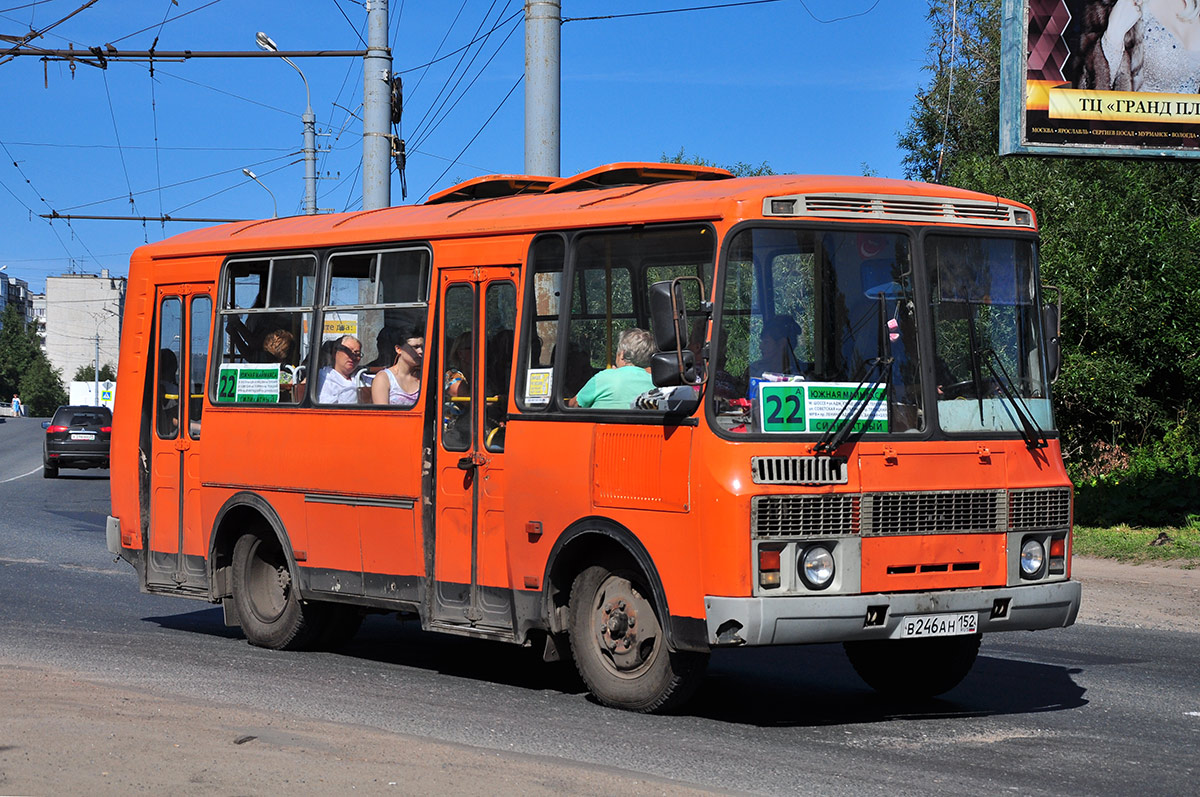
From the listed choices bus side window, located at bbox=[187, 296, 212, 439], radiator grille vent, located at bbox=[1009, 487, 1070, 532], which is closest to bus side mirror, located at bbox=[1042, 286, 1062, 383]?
radiator grille vent, located at bbox=[1009, 487, 1070, 532]

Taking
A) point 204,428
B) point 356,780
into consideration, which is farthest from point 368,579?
point 356,780

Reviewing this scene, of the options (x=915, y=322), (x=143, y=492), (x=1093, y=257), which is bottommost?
(x=143, y=492)

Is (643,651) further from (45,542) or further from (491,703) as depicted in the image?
(45,542)

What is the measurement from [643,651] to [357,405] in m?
2.87

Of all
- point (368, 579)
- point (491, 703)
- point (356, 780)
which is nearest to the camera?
point (356, 780)

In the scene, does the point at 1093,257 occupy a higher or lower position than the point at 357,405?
higher

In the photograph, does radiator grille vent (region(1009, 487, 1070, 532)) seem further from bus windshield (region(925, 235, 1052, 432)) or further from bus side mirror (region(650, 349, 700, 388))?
bus side mirror (region(650, 349, 700, 388))

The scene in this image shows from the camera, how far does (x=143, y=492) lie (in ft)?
39.1

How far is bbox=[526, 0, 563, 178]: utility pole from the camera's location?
15367 mm

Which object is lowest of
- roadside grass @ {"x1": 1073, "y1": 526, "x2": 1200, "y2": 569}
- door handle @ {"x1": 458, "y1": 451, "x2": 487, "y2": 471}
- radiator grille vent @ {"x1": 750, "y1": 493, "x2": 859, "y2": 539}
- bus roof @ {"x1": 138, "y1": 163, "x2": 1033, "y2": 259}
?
roadside grass @ {"x1": 1073, "y1": 526, "x2": 1200, "y2": 569}

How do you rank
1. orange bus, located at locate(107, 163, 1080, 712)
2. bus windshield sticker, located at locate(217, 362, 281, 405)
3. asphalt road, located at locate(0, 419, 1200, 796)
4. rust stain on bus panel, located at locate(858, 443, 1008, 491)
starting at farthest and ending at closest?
1. bus windshield sticker, located at locate(217, 362, 281, 405)
2. rust stain on bus panel, located at locate(858, 443, 1008, 491)
3. orange bus, located at locate(107, 163, 1080, 712)
4. asphalt road, located at locate(0, 419, 1200, 796)

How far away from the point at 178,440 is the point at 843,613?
19.6 feet

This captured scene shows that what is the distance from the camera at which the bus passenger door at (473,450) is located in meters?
9.09

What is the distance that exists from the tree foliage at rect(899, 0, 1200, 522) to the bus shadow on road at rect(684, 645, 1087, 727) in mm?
11744
